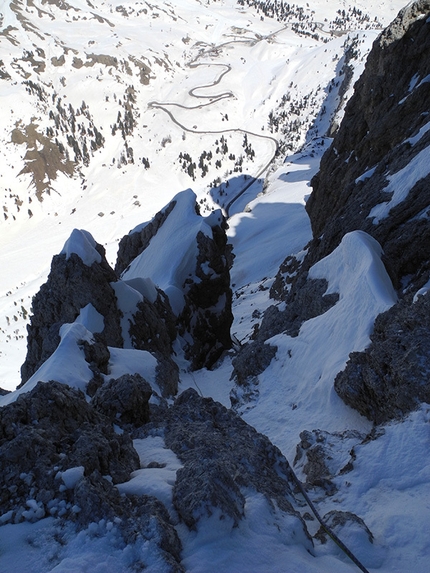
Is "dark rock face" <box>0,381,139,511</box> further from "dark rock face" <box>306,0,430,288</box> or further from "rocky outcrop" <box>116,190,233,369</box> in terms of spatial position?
"rocky outcrop" <box>116,190,233,369</box>

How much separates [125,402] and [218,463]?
410cm

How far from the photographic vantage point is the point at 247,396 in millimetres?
16547

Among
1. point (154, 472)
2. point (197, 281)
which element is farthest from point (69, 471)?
point (197, 281)

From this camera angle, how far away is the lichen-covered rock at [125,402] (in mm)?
10312

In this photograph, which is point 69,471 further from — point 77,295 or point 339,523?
point 77,295

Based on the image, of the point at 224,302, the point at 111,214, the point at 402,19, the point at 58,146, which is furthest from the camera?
the point at 58,146

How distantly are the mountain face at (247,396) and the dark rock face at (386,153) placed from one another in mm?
122

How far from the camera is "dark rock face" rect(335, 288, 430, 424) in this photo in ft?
31.6

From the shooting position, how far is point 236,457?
27.4 feet

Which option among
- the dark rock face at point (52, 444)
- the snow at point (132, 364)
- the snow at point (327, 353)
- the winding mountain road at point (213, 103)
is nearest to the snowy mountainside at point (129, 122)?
the winding mountain road at point (213, 103)

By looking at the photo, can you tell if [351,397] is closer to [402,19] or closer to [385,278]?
[385,278]

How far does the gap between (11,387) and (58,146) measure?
109 m

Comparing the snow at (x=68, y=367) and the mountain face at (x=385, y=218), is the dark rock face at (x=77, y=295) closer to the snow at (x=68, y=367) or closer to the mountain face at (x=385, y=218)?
the snow at (x=68, y=367)

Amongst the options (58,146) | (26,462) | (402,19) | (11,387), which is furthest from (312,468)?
(58,146)
